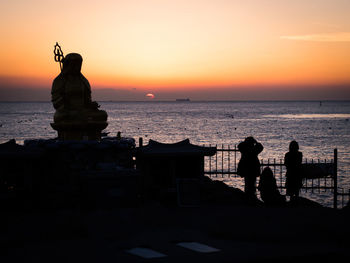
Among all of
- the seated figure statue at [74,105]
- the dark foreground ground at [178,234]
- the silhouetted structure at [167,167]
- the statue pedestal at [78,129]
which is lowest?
the dark foreground ground at [178,234]

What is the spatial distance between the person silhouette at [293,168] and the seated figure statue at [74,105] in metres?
6.20

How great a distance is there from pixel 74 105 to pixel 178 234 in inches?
335

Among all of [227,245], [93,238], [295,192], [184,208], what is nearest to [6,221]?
[93,238]

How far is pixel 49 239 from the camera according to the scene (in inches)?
343

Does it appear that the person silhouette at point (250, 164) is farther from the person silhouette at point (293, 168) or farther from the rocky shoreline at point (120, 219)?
the person silhouette at point (293, 168)

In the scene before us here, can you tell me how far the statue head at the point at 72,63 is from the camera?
629 inches

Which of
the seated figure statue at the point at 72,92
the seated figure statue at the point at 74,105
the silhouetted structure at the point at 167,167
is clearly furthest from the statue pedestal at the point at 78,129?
the silhouetted structure at the point at 167,167

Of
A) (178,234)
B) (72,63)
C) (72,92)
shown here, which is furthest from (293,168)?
(72,63)

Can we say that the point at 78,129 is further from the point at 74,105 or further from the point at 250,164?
the point at 250,164

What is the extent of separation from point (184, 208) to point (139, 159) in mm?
3077

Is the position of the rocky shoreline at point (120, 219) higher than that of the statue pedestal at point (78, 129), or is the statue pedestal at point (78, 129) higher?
the statue pedestal at point (78, 129)

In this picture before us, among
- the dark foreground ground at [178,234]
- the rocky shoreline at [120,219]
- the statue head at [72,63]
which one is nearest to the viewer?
the dark foreground ground at [178,234]

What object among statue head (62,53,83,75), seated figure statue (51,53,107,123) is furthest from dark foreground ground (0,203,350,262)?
statue head (62,53,83,75)

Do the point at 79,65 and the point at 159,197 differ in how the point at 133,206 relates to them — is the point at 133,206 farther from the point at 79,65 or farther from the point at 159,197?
the point at 79,65
